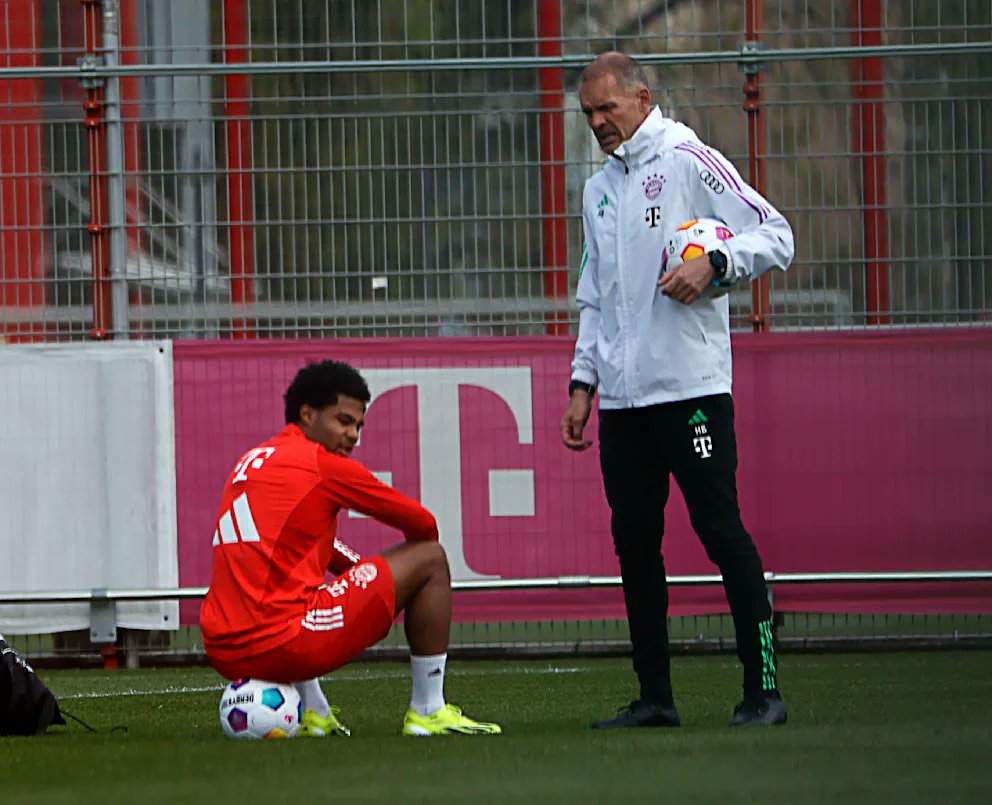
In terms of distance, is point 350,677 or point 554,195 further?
point 554,195

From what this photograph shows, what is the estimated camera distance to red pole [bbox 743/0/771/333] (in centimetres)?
863

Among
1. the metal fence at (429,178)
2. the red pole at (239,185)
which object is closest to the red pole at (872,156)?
the metal fence at (429,178)

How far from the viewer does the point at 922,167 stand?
28.7 ft

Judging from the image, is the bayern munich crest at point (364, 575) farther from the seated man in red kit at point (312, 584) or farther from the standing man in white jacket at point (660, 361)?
the standing man in white jacket at point (660, 361)

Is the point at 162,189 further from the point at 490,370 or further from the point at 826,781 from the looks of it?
the point at 826,781

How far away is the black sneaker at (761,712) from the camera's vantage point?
4922 millimetres

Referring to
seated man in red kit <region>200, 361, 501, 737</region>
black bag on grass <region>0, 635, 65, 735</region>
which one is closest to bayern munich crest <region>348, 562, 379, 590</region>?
seated man in red kit <region>200, 361, 501, 737</region>

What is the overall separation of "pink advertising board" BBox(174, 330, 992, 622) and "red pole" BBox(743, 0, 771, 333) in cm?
14

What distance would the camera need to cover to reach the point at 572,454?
8578mm

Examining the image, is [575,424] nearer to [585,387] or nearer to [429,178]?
[585,387]

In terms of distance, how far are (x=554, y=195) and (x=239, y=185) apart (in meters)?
1.45

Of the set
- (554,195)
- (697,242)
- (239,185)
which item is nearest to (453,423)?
(554,195)

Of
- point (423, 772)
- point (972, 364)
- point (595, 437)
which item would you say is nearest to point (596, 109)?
point (423, 772)

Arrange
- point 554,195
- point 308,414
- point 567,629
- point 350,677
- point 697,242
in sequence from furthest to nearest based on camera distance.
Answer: point 554,195, point 567,629, point 350,677, point 308,414, point 697,242
